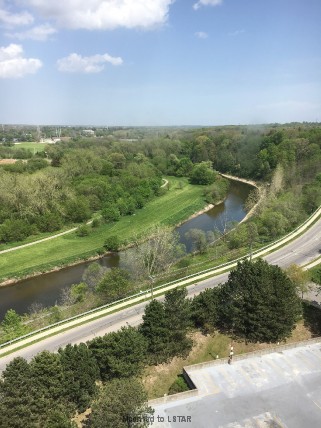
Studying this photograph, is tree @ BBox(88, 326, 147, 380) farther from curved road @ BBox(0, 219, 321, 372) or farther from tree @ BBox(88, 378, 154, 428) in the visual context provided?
curved road @ BBox(0, 219, 321, 372)

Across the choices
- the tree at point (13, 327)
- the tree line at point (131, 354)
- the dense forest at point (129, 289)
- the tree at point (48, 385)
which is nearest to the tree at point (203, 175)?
the dense forest at point (129, 289)

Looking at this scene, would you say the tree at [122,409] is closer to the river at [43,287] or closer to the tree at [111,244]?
the river at [43,287]

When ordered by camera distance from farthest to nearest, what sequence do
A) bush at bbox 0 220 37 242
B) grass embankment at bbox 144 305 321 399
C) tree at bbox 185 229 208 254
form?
bush at bbox 0 220 37 242
tree at bbox 185 229 208 254
grass embankment at bbox 144 305 321 399

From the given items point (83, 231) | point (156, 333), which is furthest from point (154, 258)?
point (83, 231)

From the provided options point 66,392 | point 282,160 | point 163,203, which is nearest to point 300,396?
point 66,392

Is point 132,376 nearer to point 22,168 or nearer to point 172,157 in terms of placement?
point 22,168

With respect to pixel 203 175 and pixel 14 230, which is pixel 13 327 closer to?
pixel 14 230

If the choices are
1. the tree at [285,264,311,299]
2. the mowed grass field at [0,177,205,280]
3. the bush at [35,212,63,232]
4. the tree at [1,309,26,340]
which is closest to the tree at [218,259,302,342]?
the tree at [285,264,311,299]
